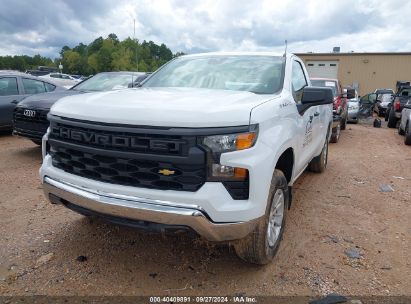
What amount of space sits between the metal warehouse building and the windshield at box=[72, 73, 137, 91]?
31.1 meters

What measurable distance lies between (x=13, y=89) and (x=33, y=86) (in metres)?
0.45

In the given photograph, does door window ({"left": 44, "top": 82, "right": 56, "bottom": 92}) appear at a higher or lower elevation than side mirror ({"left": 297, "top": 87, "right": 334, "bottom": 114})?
lower

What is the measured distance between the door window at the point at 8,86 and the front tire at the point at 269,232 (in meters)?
7.20

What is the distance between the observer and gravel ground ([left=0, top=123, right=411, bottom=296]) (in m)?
2.80

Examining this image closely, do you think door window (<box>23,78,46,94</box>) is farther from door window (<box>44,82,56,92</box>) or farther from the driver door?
the driver door

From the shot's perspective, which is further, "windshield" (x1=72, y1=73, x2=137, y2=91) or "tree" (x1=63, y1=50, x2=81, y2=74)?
"tree" (x1=63, y1=50, x2=81, y2=74)

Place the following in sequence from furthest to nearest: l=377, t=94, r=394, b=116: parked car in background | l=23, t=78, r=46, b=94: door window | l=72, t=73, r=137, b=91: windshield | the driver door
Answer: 1. l=377, t=94, r=394, b=116: parked car in background
2. l=23, t=78, r=46, b=94: door window
3. l=72, t=73, r=137, b=91: windshield
4. the driver door

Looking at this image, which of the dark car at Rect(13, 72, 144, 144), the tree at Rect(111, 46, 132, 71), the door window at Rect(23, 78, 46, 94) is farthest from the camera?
the tree at Rect(111, 46, 132, 71)

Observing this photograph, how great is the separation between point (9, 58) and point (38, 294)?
103 metres

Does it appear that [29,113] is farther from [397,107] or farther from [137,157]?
[397,107]

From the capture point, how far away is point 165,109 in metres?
2.47

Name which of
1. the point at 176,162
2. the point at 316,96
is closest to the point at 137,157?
the point at 176,162

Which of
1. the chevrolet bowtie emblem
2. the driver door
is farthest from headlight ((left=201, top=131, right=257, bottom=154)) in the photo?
the driver door

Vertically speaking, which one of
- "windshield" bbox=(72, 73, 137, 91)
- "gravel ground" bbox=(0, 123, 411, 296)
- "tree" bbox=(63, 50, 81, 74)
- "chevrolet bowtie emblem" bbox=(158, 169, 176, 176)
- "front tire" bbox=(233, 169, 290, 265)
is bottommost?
"tree" bbox=(63, 50, 81, 74)
